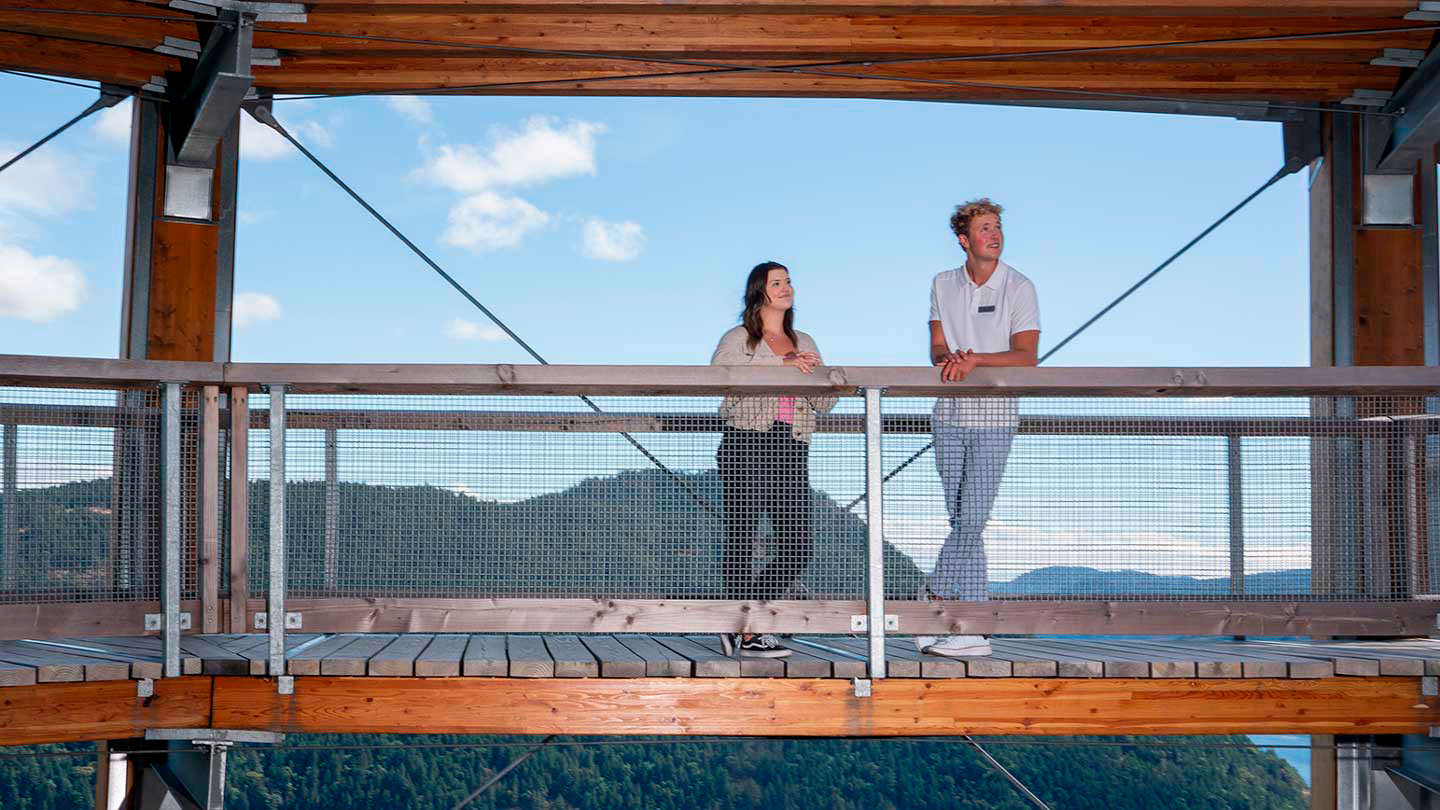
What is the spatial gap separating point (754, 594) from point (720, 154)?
16.1 metres

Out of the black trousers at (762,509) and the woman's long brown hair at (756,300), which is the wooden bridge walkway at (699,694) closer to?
the black trousers at (762,509)

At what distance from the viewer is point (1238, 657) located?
4281 mm

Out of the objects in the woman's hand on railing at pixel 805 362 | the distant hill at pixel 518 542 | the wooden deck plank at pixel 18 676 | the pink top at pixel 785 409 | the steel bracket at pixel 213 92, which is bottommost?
the wooden deck plank at pixel 18 676

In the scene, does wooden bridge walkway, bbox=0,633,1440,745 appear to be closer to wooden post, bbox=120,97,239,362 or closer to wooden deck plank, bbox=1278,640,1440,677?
wooden deck plank, bbox=1278,640,1440,677

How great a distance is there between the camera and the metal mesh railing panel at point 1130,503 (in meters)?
4.11

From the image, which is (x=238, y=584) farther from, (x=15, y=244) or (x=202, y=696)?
(x=15, y=244)

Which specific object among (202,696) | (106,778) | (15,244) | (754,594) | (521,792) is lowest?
(521,792)

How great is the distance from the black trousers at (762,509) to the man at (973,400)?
43 centimetres

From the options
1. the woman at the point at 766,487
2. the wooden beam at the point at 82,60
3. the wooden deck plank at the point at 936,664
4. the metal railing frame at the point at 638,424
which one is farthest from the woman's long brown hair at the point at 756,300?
the wooden beam at the point at 82,60

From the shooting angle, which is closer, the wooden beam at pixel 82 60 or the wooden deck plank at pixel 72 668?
the wooden deck plank at pixel 72 668

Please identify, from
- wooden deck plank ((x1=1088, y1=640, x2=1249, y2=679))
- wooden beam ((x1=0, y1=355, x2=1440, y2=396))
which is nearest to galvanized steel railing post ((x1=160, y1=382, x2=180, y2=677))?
wooden beam ((x1=0, y1=355, x2=1440, y2=396))

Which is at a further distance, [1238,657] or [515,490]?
[1238,657]

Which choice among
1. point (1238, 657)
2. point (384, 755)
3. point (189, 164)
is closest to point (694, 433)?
point (1238, 657)

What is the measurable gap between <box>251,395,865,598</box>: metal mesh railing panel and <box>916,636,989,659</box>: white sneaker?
1.14ft
